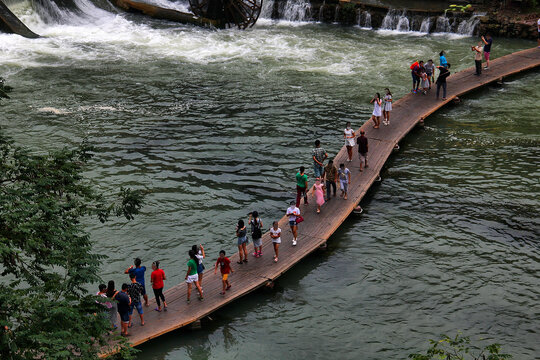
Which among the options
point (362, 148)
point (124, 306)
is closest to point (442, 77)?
point (362, 148)

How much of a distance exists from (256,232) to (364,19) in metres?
29.6

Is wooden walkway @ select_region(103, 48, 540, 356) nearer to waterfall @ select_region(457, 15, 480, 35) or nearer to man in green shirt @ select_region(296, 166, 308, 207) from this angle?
man in green shirt @ select_region(296, 166, 308, 207)

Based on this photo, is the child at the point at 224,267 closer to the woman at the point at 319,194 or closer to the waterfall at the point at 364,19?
the woman at the point at 319,194

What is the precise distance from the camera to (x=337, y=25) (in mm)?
44656

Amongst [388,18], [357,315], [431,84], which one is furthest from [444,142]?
[388,18]

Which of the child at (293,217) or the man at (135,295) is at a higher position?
the child at (293,217)

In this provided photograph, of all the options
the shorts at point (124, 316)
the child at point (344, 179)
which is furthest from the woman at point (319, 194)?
the shorts at point (124, 316)

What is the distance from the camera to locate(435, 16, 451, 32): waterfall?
4159cm

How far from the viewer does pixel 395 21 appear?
42.9 metres

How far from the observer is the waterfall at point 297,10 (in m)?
45.7

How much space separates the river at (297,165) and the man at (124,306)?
30.9 inches

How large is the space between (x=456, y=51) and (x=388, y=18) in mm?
6650

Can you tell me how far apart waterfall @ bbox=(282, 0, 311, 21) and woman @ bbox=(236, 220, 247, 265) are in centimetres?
3056

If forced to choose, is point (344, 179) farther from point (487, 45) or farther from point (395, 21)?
point (395, 21)
